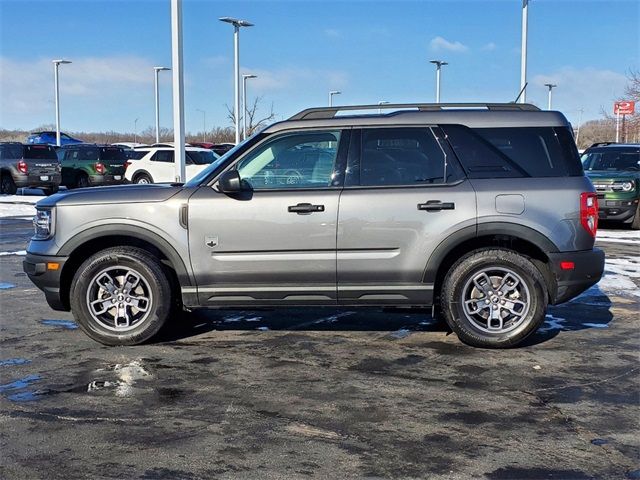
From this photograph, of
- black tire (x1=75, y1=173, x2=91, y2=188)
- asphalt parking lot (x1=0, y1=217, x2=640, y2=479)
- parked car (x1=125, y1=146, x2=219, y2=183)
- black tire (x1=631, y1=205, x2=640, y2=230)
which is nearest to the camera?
asphalt parking lot (x1=0, y1=217, x2=640, y2=479)

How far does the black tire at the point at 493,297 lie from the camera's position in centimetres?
618

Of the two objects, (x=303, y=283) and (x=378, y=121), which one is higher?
(x=378, y=121)

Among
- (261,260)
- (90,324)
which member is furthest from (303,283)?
(90,324)

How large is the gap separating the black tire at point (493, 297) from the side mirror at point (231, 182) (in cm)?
192

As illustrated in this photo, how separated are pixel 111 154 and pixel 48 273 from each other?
2189 centimetres

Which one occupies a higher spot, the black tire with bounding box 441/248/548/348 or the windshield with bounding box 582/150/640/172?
the windshield with bounding box 582/150/640/172

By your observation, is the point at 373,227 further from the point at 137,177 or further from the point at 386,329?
the point at 137,177

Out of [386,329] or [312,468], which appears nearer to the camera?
[312,468]

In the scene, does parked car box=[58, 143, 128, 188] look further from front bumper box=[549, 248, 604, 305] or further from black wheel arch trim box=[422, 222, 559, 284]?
front bumper box=[549, 248, 604, 305]

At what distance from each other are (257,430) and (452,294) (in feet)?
8.04

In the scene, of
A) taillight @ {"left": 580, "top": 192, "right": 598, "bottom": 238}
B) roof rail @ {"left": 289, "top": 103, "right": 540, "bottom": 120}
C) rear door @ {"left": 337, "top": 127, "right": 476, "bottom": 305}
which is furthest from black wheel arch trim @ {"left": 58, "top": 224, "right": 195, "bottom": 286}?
taillight @ {"left": 580, "top": 192, "right": 598, "bottom": 238}

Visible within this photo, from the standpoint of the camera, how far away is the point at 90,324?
632 cm

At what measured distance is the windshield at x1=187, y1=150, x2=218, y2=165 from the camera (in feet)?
84.3

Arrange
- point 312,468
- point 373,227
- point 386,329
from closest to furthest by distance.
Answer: point 312,468
point 373,227
point 386,329
